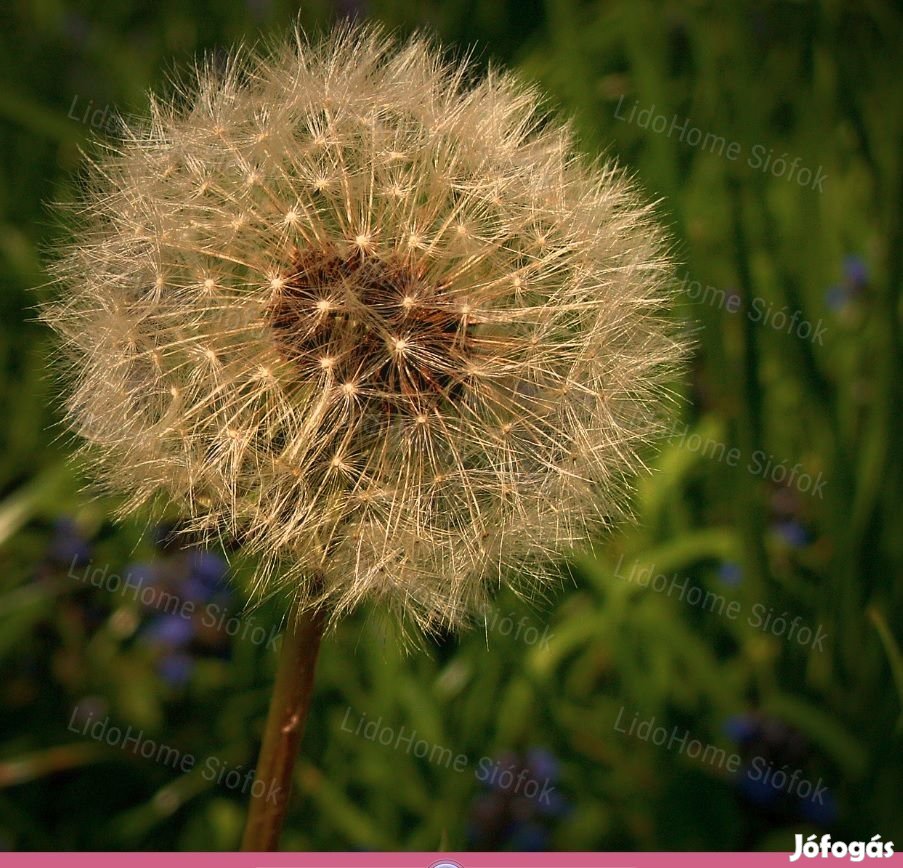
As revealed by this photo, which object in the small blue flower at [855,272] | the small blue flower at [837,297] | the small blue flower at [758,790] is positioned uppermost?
the small blue flower at [855,272]

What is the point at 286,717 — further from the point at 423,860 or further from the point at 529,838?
the point at 529,838

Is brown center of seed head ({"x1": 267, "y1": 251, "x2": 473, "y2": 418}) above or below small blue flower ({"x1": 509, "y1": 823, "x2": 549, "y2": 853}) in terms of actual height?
above

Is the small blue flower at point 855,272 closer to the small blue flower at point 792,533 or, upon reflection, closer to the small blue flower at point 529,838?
the small blue flower at point 792,533

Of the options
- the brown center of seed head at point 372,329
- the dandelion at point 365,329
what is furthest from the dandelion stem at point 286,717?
the brown center of seed head at point 372,329

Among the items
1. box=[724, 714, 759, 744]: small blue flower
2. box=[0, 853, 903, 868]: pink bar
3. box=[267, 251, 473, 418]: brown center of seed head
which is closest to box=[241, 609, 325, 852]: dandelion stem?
box=[267, 251, 473, 418]: brown center of seed head

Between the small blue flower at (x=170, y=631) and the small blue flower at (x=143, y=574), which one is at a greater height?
the small blue flower at (x=143, y=574)

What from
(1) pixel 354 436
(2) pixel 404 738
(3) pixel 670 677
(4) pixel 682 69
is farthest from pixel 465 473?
(4) pixel 682 69

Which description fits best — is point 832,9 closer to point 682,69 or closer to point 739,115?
point 682,69

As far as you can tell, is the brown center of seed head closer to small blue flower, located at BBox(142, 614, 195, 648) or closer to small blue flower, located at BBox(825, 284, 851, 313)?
small blue flower, located at BBox(142, 614, 195, 648)
